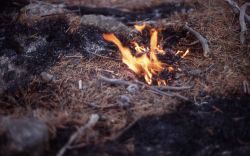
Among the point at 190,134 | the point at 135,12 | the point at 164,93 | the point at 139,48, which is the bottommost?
the point at 190,134

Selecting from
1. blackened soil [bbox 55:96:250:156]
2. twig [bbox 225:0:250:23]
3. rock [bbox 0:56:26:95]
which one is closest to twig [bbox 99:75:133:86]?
blackened soil [bbox 55:96:250:156]

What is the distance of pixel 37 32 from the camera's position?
418 centimetres

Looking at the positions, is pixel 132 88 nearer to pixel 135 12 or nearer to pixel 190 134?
pixel 190 134

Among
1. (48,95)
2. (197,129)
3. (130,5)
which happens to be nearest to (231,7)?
(130,5)

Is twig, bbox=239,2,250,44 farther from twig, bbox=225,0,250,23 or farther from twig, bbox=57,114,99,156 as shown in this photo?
twig, bbox=57,114,99,156

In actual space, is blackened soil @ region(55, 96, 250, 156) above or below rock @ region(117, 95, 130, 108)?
below

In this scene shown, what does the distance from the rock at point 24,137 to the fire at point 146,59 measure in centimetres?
143

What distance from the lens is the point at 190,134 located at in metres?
2.94

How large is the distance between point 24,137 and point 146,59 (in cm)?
184

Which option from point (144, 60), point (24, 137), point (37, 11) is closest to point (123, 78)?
point (144, 60)

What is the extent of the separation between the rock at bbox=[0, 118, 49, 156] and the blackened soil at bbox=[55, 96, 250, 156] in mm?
288

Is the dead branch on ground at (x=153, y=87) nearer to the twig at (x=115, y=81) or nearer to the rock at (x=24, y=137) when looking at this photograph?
the twig at (x=115, y=81)

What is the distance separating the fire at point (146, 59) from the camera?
12.0 ft

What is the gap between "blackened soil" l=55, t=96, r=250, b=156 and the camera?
2796 millimetres
